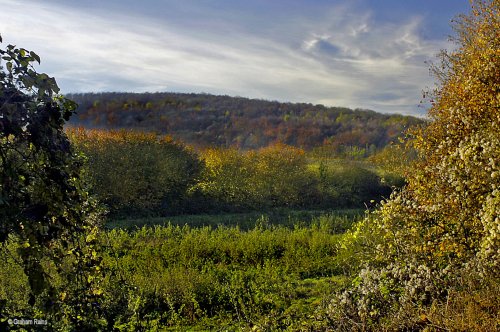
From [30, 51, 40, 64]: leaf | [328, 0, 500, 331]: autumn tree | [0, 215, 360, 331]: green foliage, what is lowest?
[0, 215, 360, 331]: green foliage

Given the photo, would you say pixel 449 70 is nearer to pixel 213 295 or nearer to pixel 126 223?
pixel 213 295

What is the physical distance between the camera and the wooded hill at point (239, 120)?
61.5 metres

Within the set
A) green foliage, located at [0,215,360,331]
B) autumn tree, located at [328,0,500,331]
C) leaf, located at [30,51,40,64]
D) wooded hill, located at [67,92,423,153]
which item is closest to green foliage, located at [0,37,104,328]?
leaf, located at [30,51,40,64]

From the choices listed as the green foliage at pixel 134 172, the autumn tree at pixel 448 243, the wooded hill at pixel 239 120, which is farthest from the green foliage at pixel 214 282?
the wooded hill at pixel 239 120

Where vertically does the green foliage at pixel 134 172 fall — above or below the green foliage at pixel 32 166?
below

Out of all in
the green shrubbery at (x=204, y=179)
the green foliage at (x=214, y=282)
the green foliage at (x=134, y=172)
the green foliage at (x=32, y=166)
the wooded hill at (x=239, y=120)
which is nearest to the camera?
the green foliage at (x=32, y=166)

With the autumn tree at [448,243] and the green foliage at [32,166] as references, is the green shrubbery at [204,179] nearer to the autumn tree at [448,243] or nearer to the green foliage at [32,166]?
the autumn tree at [448,243]

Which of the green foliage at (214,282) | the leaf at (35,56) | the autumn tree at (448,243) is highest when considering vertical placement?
the leaf at (35,56)

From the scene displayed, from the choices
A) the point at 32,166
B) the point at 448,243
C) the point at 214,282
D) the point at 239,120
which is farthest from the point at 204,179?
the point at 239,120

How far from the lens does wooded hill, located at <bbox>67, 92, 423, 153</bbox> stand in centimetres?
6147

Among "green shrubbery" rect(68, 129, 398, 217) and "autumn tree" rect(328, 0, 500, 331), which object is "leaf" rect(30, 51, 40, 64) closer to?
"autumn tree" rect(328, 0, 500, 331)

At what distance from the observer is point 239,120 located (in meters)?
71.9

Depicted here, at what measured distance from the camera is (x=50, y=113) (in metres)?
4.38

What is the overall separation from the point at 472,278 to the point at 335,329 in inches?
80.8
